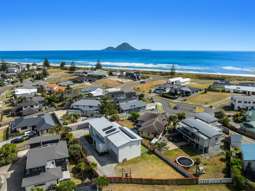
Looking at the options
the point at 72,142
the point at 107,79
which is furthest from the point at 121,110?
the point at 107,79

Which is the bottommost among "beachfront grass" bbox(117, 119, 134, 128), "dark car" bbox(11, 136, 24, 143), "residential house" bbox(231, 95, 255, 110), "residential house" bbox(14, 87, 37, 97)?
"dark car" bbox(11, 136, 24, 143)

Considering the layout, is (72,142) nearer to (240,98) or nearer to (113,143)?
(113,143)

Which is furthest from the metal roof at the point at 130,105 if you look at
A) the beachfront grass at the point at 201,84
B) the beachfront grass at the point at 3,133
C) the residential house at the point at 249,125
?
the beachfront grass at the point at 201,84

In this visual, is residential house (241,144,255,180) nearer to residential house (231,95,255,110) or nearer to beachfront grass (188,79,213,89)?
residential house (231,95,255,110)

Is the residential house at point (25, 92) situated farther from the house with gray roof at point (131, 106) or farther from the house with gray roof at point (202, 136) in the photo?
the house with gray roof at point (202, 136)

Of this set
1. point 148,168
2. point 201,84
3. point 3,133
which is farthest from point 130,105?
point 201,84

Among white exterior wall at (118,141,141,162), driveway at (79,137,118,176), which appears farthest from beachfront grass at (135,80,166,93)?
white exterior wall at (118,141,141,162)

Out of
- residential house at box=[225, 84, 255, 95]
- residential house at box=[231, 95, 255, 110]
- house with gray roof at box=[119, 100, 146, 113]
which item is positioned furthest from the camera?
residential house at box=[225, 84, 255, 95]
